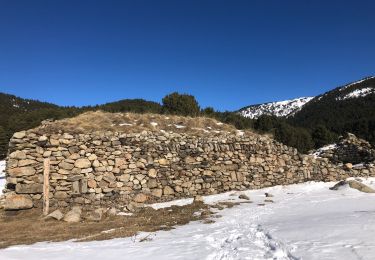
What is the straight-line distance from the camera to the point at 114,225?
970cm

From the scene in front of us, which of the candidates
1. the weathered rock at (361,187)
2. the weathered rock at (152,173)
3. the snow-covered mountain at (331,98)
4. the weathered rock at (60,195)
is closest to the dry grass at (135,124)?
the weathered rock at (152,173)

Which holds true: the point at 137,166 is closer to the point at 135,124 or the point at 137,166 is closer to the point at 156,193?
the point at 156,193

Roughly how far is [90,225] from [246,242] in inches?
197

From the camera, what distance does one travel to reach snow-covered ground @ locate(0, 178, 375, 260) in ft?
17.6

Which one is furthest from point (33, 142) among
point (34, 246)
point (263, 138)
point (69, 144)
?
point (263, 138)

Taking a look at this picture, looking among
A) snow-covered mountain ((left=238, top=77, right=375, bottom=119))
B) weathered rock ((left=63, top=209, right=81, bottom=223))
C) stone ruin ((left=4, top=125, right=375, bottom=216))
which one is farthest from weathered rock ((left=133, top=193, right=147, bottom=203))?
snow-covered mountain ((left=238, top=77, right=375, bottom=119))

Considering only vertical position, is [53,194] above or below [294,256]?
above

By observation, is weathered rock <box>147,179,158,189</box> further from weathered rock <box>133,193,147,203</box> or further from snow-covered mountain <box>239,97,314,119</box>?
snow-covered mountain <box>239,97,314,119</box>

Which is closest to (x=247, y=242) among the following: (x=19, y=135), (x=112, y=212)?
(x=112, y=212)

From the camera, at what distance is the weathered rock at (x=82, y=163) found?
12.8 m

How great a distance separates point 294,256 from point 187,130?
10.6 meters

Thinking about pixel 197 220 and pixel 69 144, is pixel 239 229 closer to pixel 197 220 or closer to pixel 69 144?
pixel 197 220

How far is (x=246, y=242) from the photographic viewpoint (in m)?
6.43

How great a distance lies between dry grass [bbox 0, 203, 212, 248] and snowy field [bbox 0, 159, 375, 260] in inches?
23.3
